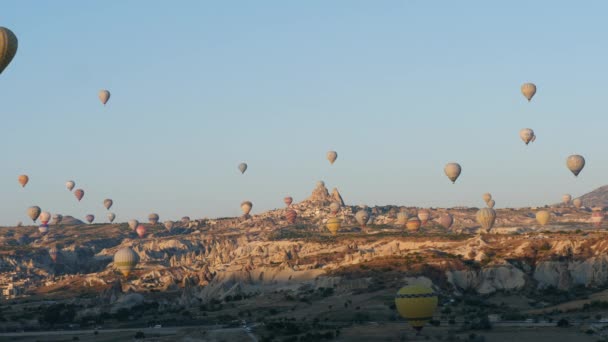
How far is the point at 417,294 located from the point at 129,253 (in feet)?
286

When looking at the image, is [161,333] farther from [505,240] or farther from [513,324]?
[505,240]

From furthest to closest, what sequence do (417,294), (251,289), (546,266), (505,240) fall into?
(505,240) → (251,289) → (546,266) → (417,294)

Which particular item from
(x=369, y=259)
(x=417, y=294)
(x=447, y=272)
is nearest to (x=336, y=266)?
(x=369, y=259)

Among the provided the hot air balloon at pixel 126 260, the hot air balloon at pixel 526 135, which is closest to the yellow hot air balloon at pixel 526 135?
the hot air balloon at pixel 526 135

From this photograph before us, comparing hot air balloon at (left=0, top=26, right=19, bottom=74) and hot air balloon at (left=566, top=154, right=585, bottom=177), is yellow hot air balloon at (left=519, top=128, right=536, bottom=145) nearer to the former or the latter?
hot air balloon at (left=566, top=154, right=585, bottom=177)

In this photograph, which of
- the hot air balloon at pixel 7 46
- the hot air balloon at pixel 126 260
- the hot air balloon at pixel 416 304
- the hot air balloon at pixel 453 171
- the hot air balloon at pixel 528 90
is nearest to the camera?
the hot air balloon at pixel 416 304

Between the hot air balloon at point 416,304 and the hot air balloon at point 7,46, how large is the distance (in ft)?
142

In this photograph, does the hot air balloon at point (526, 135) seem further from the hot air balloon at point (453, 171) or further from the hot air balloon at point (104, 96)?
the hot air balloon at point (104, 96)

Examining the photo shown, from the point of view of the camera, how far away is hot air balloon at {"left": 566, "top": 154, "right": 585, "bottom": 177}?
150975mm

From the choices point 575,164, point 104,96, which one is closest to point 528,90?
point 575,164

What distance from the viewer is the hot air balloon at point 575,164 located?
150975 mm

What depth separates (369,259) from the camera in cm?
14538

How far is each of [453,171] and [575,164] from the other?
73.0 ft

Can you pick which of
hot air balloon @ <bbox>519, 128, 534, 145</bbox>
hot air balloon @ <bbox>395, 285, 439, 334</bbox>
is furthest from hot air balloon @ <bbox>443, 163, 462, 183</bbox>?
hot air balloon @ <bbox>395, 285, 439, 334</bbox>
